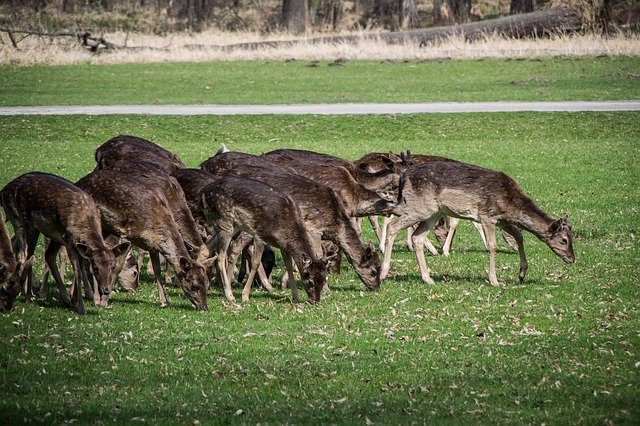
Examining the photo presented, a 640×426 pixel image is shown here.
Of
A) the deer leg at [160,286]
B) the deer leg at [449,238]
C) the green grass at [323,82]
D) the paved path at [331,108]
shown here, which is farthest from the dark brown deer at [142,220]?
the green grass at [323,82]

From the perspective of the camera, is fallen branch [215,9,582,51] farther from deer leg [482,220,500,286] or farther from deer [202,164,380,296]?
deer [202,164,380,296]

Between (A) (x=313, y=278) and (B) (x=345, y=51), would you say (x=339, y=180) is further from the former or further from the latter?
(B) (x=345, y=51)

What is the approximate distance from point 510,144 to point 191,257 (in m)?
16.3

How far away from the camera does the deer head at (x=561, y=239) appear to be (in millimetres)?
16078

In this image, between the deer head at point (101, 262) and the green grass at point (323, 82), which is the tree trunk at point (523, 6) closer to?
the green grass at point (323, 82)

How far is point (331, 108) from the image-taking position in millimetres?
35594

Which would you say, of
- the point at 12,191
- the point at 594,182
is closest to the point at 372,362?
the point at 12,191

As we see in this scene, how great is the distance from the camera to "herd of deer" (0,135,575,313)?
14062 millimetres

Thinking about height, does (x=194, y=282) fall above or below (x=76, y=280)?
below

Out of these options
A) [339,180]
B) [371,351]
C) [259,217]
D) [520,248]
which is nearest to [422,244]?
[520,248]

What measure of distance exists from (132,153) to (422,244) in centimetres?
487

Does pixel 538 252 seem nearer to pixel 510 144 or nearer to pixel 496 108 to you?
pixel 510 144

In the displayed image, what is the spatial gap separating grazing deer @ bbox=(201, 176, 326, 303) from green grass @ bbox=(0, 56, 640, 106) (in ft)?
74.2

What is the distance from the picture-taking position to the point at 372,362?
11555 millimetres
